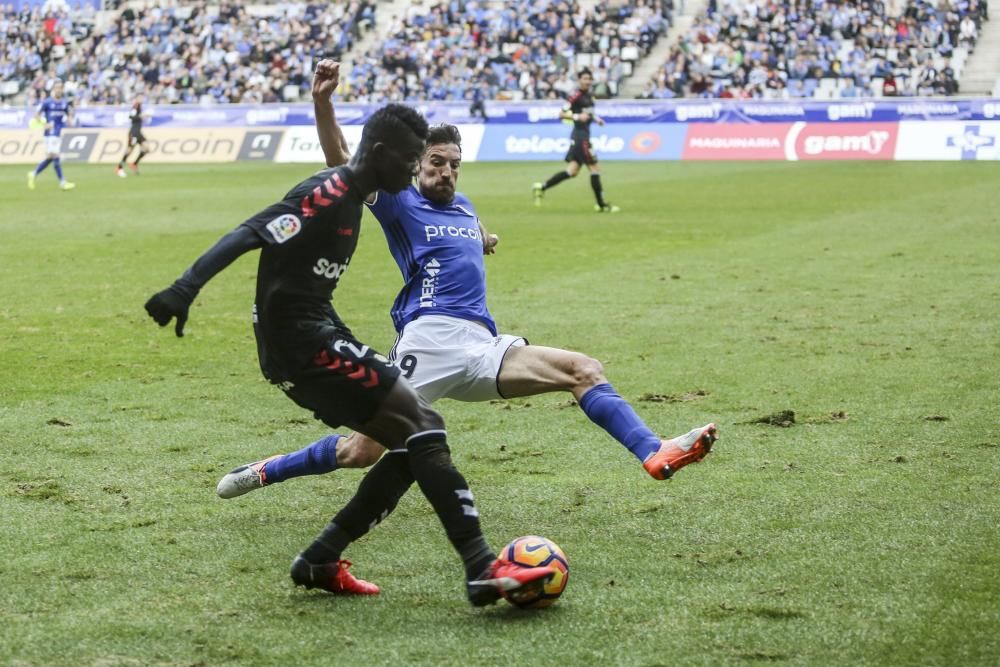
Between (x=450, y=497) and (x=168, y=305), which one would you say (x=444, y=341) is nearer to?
(x=450, y=497)

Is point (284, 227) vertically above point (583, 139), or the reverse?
point (284, 227)

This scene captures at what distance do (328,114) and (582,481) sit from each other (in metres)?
2.30

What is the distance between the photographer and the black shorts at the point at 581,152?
925 inches

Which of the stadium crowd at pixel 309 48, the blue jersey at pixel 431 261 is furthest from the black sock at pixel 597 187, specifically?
the stadium crowd at pixel 309 48

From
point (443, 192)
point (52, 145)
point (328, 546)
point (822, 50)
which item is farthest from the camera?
point (822, 50)

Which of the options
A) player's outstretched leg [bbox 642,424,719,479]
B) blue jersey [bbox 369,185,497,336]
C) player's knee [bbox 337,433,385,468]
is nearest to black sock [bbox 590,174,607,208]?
blue jersey [bbox 369,185,497,336]

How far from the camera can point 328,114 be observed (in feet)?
21.1

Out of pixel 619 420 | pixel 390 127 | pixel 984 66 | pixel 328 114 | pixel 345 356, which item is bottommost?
pixel 984 66

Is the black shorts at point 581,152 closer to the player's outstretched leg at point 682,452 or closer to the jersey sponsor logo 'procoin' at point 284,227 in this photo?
the player's outstretched leg at point 682,452

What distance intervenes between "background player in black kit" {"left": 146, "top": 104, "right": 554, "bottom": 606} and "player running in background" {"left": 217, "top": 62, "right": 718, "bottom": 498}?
0.82m

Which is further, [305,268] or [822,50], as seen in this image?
[822,50]

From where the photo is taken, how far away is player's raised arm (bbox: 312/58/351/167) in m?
6.36

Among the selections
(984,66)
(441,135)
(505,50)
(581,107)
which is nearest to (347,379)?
(441,135)

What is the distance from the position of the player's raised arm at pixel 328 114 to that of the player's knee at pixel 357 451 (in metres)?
1.29
